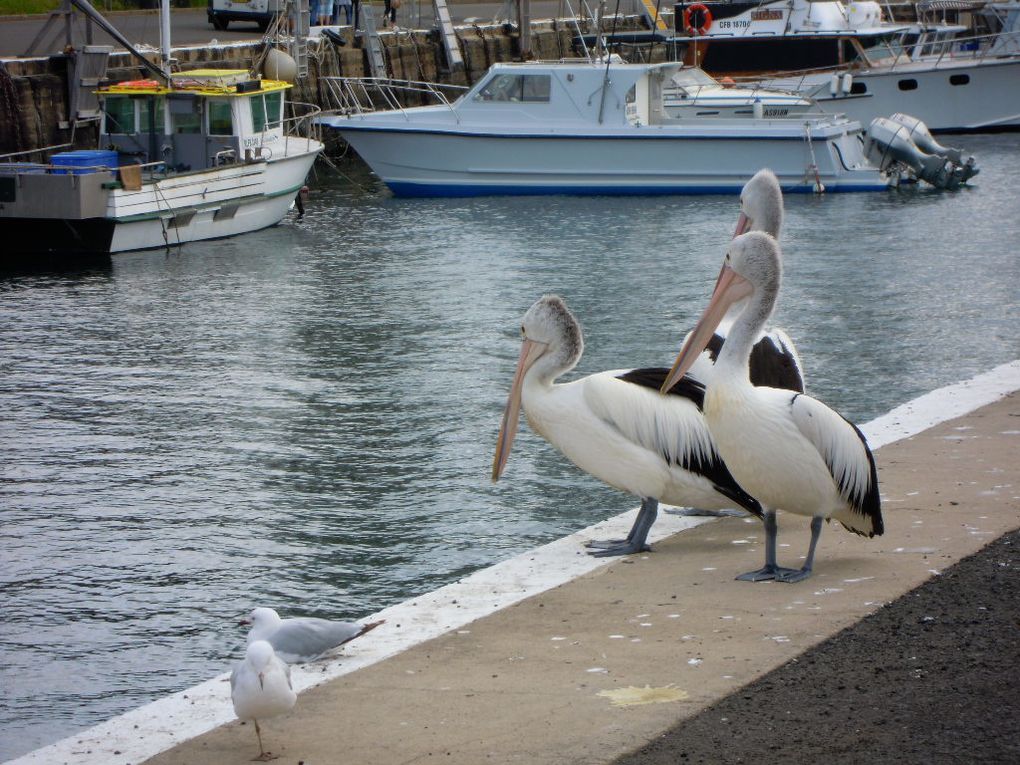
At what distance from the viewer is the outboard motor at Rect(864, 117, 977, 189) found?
73.5 ft

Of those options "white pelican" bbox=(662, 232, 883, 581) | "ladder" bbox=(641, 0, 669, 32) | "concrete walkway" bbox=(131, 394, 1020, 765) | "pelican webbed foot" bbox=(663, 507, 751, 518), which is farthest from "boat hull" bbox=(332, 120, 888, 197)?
"white pelican" bbox=(662, 232, 883, 581)

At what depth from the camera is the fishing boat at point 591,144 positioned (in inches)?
894

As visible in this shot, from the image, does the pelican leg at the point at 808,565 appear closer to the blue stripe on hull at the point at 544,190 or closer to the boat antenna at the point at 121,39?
the boat antenna at the point at 121,39

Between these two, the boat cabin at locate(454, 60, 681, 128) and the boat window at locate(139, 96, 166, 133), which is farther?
the boat cabin at locate(454, 60, 681, 128)

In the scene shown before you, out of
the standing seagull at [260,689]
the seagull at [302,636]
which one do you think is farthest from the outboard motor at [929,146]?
the standing seagull at [260,689]

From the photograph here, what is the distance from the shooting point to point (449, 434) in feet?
32.0

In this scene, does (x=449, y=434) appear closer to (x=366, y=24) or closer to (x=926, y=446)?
(x=926, y=446)

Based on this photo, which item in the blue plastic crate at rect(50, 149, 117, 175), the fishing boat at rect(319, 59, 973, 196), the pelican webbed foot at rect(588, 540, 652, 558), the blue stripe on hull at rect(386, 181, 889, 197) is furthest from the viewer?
the blue stripe on hull at rect(386, 181, 889, 197)

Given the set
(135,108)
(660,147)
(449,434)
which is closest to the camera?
(449,434)

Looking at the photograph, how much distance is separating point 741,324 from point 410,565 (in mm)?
2446

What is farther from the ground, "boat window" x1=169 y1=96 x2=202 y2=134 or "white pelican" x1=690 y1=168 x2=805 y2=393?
"boat window" x1=169 y1=96 x2=202 y2=134

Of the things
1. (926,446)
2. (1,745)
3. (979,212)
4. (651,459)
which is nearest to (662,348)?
(926,446)

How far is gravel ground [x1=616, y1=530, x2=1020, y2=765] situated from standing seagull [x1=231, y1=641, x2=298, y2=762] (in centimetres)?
98

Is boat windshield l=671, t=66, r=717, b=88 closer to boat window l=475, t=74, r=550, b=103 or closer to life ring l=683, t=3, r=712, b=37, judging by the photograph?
life ring l=683, t=3, r=712, b=37
